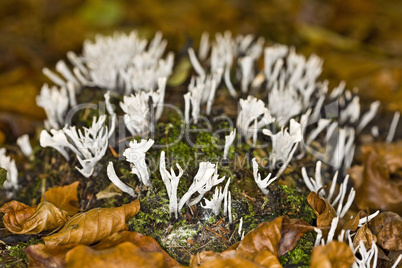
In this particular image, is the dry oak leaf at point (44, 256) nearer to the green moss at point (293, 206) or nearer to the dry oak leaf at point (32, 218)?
the dry oak leaf at point (32, 218)

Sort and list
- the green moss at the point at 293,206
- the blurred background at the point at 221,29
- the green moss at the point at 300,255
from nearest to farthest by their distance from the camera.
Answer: the green moss at the point at 300,255 → the green moss at the point at 293,206 → the blurred background at the point at 221,29

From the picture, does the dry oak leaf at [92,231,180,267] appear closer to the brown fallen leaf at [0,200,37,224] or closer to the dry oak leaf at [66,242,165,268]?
the dry oak leaf at [66,242,165,268]

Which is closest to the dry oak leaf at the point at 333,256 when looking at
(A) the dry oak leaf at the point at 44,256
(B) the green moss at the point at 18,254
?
(A) the dry oak leaf at the point at 44,256

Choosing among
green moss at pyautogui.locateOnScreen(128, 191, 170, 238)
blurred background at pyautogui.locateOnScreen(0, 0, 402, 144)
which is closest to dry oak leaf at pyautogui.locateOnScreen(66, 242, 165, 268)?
green moss at pyautogui.locateOnScreen(128, 191, 170, 238)

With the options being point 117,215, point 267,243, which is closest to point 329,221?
point 267,243

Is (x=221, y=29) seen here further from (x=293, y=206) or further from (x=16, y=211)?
(x=16, y=211)
